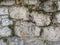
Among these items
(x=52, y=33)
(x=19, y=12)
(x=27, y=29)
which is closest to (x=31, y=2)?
(x=19, y=12)

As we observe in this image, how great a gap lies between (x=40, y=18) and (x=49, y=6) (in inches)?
7.5

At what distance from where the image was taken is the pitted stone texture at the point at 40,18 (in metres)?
2.11

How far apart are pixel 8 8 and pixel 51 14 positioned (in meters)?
0.55

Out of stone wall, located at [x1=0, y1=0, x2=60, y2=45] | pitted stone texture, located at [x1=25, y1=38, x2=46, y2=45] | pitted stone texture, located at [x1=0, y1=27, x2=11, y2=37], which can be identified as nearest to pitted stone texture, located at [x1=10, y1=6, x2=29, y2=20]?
stone wall, located at [x1=0, y1=0, x2=60, y2=45]

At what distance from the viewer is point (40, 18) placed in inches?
83.0

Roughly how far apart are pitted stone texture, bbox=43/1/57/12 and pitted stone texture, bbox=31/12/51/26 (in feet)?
0.26

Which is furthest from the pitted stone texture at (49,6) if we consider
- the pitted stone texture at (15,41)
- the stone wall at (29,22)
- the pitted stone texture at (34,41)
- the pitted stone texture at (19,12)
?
the pitted stone texture at (15,41)

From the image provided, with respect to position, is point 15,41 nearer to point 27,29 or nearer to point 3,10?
point 27,29

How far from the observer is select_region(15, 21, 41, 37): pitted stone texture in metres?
2.14

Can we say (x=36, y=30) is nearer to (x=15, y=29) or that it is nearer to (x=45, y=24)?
(x=45, y=24)

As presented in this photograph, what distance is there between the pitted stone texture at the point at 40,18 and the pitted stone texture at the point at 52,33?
0.08 metres

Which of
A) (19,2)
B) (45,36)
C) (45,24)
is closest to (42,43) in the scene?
(45,36)

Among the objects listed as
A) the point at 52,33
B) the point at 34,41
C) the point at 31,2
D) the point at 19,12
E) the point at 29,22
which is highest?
the point at 31,2

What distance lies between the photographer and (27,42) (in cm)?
219
